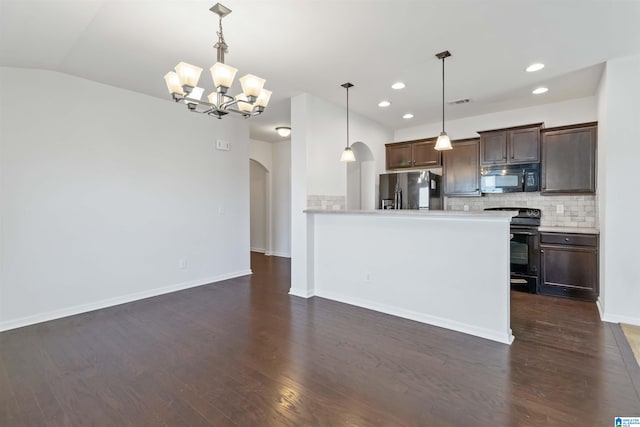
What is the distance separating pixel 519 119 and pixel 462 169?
1124mm

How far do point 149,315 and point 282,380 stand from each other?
2112 millimetres

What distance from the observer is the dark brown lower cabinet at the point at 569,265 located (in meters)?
3.82

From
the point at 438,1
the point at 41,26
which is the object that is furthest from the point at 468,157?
the point at 41,26

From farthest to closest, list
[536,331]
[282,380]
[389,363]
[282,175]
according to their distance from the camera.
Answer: [282,175]
[536,331]
[389,363]
[282,380]

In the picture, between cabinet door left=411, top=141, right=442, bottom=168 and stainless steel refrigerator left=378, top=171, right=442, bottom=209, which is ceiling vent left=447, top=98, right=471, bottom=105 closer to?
cabinet door left=411, top=141, right=442, bottom=168

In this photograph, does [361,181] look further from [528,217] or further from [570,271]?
[570,271]

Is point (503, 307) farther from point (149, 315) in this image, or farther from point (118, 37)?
point (118, 37)

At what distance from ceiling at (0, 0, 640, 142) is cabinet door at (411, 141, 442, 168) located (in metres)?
1.51

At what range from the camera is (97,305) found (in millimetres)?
3680

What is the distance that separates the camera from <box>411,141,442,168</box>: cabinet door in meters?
5.41

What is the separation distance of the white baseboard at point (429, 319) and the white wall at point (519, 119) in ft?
11.6

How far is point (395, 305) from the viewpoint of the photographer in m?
3.47

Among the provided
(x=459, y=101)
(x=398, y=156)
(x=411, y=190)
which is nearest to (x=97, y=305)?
(x=411, y=190)

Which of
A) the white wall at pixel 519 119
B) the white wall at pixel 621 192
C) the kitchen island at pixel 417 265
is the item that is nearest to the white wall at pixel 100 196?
the kitchen island at pixel 417 265
